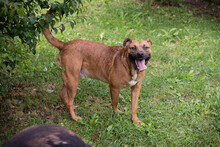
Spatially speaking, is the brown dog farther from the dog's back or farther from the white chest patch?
the dog's back

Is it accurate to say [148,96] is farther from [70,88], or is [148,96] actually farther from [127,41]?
[70,88]

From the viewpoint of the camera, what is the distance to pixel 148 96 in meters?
5.84

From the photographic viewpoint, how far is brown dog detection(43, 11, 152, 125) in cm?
476

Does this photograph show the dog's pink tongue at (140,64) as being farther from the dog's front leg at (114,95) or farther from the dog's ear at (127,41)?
the dog's front leg at (114,95)

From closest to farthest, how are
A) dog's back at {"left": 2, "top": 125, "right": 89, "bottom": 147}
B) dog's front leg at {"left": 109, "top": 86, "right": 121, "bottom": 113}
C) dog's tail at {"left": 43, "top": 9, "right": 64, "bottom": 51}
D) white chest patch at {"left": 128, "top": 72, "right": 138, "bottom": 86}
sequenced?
dog's back at {"left": 2, "top": 125, "right": 89, "bottom": 147} < dog's tail at {"left": 43, "top": 9, "right": 64, "bottom": 51} < white chest patch at {"left": 128, "top": 72, "right": 138, "bottom": 86} < dog's front leg at {"left": 109, "top": 86, "right": 121, "bottom": 113}

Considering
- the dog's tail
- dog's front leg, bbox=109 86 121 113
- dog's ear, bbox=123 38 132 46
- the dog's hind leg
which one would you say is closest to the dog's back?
the dog's hind leg

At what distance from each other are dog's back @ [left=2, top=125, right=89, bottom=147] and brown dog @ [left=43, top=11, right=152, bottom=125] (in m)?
2.10

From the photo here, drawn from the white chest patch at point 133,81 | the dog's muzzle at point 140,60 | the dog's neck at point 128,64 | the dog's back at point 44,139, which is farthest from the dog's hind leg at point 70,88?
the dog's back at point 44,139

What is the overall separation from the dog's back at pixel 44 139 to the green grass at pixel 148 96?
1.36 metres

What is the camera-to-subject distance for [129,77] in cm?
483

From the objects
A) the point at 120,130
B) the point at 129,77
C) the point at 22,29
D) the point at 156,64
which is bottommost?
the point at 120,130

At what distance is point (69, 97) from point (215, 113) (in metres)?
2.90

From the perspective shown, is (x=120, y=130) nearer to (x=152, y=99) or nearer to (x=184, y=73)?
(x=152, y=99)

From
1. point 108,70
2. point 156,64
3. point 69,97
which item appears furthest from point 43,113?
point 156,64
